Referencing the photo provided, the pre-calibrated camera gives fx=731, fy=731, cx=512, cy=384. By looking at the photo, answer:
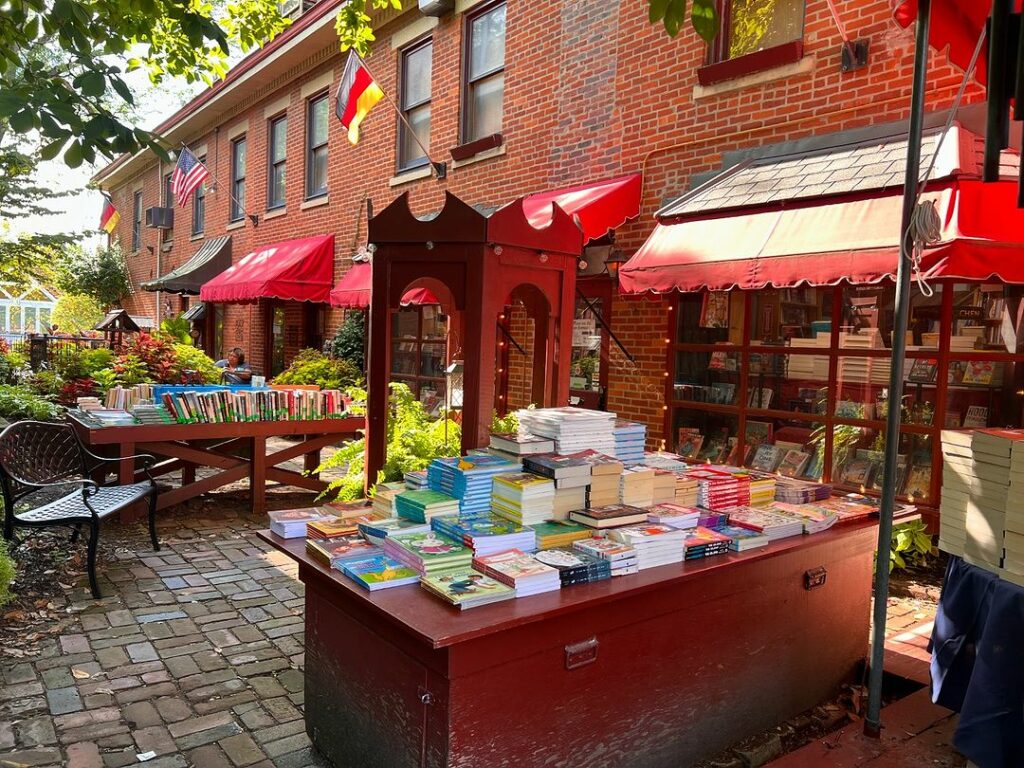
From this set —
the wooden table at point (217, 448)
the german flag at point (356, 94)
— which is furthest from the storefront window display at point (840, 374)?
the german flag at point (356, 94)

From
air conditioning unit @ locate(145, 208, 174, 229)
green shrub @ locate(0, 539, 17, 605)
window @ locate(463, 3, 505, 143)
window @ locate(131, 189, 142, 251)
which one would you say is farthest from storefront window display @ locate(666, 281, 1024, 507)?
window @ locate(131, 189, 142, 251)

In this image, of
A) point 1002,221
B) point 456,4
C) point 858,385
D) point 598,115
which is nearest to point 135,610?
point 858,385

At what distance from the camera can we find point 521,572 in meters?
2.60

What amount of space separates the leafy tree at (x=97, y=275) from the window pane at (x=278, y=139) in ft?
44.5

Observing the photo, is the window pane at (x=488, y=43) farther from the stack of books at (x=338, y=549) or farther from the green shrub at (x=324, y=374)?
the stack of books at (x=338, y=549)

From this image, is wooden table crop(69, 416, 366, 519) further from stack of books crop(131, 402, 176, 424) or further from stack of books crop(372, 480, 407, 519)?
stack of books crop(372, 480, 407, 519)

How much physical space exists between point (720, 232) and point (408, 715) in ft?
14.5

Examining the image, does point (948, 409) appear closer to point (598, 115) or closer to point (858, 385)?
point (858, 385)

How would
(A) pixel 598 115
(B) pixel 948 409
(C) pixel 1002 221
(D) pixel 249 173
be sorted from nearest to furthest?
(C) pixel 1002 221
(B) pixel 948 409
(A) pixel 598 115
(D) pixel 249 173

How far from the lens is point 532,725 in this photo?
8.34 ft

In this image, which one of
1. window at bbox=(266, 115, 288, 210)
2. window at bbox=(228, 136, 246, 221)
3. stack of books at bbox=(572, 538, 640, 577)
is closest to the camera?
stack of books at bbox=(572, 538, 640, 577)

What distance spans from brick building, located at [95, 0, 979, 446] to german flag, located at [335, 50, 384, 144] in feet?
4.62

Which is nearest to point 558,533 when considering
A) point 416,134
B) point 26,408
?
point 26,408

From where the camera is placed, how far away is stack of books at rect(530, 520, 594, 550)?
9.67ft
